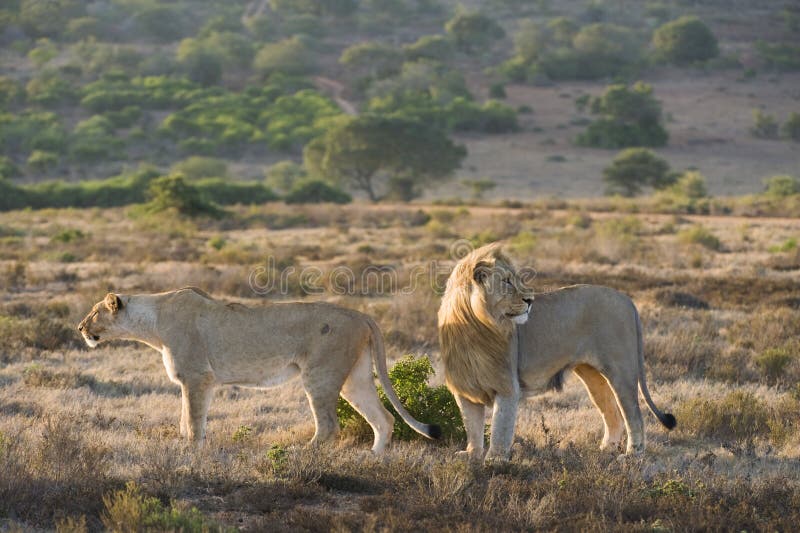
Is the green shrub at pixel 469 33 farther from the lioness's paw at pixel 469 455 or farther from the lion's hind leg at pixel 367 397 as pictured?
the lioness's paw at pixel 469 455

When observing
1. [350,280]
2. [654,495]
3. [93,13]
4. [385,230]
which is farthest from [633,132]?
[93,13]

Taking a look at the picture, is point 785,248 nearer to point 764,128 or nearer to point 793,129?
point 793,129

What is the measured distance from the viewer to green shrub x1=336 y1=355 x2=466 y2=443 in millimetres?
8672

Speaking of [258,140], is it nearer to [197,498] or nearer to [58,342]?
[58,342]

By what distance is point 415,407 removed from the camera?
28.5 ft

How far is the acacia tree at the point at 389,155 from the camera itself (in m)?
53.2

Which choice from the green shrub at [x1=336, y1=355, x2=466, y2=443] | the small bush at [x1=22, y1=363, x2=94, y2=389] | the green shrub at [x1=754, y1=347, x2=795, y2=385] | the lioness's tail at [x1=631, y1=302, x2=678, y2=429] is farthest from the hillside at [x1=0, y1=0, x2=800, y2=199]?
the lioness's tail at [x1=631, y1=302, x2=678, y2=429]

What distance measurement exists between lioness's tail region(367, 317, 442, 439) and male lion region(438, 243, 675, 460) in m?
0.28

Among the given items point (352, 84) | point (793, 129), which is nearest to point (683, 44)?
point (793, 129)

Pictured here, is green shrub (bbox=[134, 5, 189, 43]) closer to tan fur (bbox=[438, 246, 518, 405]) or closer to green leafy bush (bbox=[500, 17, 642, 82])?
green leafy bush (bbox=[500, 17, 642, 82])

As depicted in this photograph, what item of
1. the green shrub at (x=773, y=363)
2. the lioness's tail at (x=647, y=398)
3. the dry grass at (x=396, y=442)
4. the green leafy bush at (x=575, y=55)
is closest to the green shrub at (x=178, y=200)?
the dry grass at (x=396, y=442)

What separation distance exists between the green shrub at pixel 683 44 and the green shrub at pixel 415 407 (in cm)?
9635

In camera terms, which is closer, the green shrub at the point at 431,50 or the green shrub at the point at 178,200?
the green shrub at the point at 178,200

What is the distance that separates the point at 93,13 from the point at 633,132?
75163 mm
